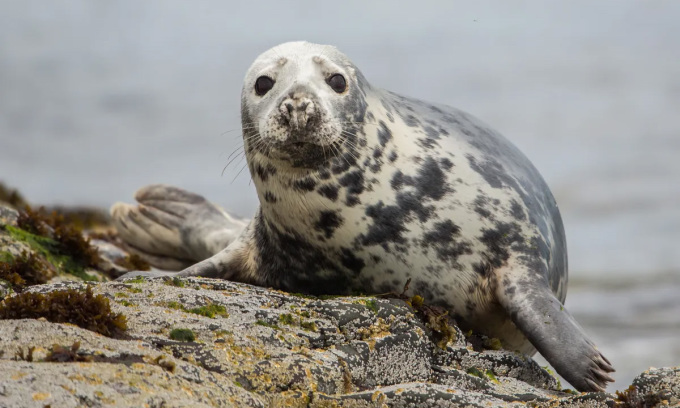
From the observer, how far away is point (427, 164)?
21.6ft

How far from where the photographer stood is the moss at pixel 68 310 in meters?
4.72

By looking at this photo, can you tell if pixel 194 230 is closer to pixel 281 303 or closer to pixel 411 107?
pixel 411 107

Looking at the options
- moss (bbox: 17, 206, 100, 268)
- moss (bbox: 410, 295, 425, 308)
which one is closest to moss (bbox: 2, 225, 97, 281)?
moss (bbox: 17, 206, 100, 268)

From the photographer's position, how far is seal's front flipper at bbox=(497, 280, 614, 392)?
5.75m

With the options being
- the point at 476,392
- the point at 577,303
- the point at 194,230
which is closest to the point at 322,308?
the point at 476,392

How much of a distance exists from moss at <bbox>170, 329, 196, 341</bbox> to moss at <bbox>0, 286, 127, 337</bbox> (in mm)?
244

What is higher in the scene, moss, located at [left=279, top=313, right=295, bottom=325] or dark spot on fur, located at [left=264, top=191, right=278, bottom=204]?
dark spot on fur, located at [left=264, top=191, right=278, bottom=204]

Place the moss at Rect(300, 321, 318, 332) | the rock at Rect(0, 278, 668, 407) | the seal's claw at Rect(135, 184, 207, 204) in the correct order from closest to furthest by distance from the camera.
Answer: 1. the rock at Rect(0, 278, 668, 407)
2. the moss at Rect(300, 321, 318, 332)
3. the seal's claw at Rect(135, 184, 207, 204)

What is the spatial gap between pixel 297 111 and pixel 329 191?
61 cm

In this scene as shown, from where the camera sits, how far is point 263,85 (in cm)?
644

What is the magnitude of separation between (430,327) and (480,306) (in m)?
0.70

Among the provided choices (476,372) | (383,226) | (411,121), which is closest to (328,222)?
(383,226)

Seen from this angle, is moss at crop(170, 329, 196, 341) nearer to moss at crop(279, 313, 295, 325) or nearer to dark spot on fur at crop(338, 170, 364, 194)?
moss at crop(279, 313, 295, 325)

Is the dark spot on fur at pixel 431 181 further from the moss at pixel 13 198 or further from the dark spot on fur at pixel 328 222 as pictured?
the moss at pixel 13 198
